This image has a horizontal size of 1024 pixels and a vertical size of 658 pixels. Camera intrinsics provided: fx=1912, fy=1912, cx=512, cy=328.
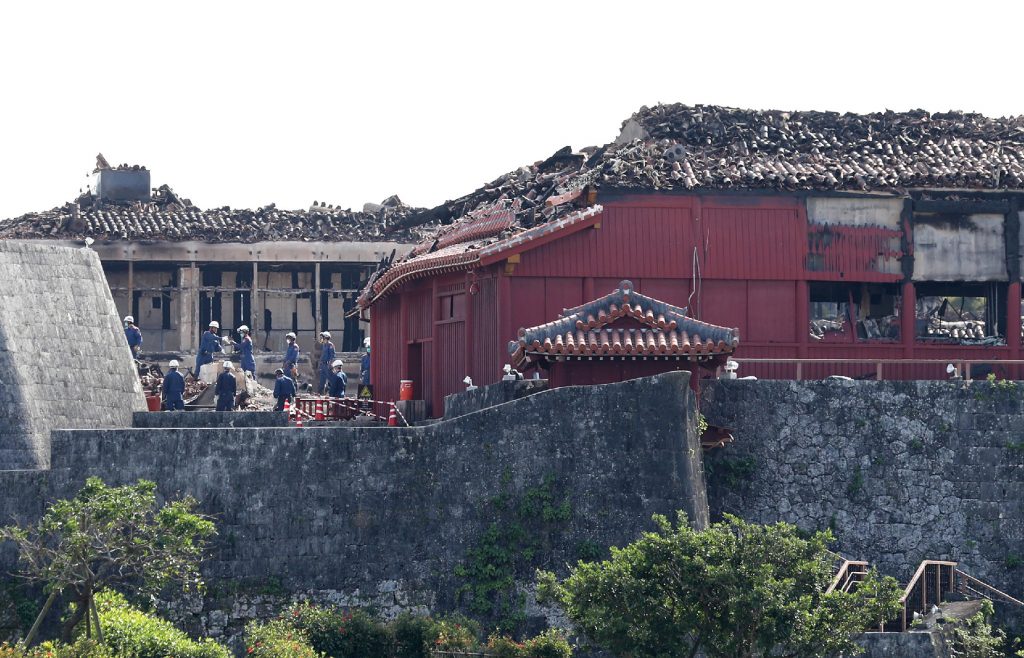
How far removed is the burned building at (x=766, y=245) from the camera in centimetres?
3516

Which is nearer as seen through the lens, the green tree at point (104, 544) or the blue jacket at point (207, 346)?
the green tree at point (104, 544)

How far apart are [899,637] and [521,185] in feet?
50.8


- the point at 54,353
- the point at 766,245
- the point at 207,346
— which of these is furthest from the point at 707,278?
the point at 207,346

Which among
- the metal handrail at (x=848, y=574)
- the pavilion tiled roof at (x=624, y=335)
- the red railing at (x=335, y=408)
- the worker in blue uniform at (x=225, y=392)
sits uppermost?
the pavilion tiled roof at (x=624, y=335)

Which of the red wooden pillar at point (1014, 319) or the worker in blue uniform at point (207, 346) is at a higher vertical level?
the red wooden pillar at point (1014, 319)

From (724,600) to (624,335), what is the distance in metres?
6.98

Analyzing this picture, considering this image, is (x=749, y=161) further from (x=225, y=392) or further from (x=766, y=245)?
(x=225, y=392)

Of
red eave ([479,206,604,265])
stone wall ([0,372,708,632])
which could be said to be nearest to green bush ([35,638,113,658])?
stone wall ([0,372,708,632])

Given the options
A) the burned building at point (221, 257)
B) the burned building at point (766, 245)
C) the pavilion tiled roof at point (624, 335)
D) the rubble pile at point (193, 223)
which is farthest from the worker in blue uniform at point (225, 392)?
the burned building at point (221, 257)

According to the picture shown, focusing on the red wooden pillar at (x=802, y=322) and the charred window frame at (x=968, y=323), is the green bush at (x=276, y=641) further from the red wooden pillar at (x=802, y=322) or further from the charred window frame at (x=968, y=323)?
the charred window frame at (x=968, y=323)

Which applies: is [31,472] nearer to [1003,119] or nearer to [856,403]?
[856,403]

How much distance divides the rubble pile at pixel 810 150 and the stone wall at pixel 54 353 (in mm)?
9398

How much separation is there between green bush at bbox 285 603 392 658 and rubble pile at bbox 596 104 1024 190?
11.0 meters

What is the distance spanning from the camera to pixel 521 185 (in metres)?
40.2
